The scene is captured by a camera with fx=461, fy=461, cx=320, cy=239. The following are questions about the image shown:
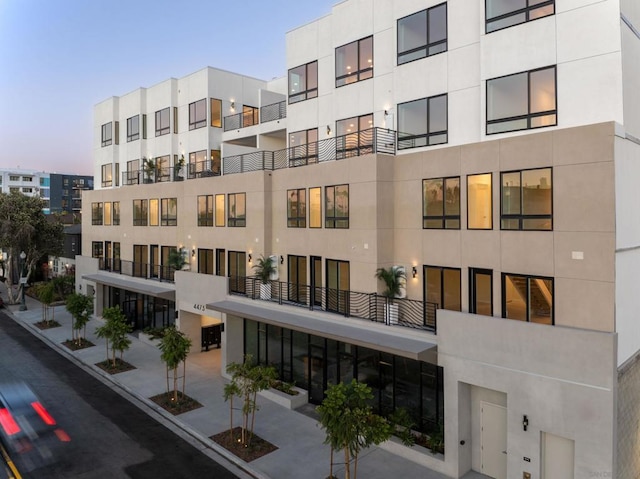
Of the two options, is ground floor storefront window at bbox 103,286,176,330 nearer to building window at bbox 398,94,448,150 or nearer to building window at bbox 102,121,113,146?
building window at bbox 102,121,113,146

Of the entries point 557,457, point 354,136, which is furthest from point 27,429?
point 557,457

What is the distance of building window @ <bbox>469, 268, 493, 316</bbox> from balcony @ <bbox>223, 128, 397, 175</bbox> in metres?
5.81

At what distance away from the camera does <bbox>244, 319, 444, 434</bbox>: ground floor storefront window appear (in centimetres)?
1522

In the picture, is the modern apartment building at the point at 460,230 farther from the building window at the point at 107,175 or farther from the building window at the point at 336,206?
the building window at the point at 107,175

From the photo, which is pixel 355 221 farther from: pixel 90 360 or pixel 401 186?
pixel 90 360

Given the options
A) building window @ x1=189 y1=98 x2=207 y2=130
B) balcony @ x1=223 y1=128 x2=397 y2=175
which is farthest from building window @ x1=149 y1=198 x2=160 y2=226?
balcony @ x1=223 y1=128 x2=397 y2=175

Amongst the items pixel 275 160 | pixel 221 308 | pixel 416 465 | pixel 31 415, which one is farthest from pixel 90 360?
pixel 416 465

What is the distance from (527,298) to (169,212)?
21.9 meters

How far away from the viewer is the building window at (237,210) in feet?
75.7

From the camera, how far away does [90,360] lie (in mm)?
24094

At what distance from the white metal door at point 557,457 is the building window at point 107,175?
34.0 meters

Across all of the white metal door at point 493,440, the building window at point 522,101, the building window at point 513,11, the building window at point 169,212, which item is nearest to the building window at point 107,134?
the building window at point 169,212

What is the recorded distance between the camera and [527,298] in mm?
13508

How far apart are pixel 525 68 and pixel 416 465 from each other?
12606mm
